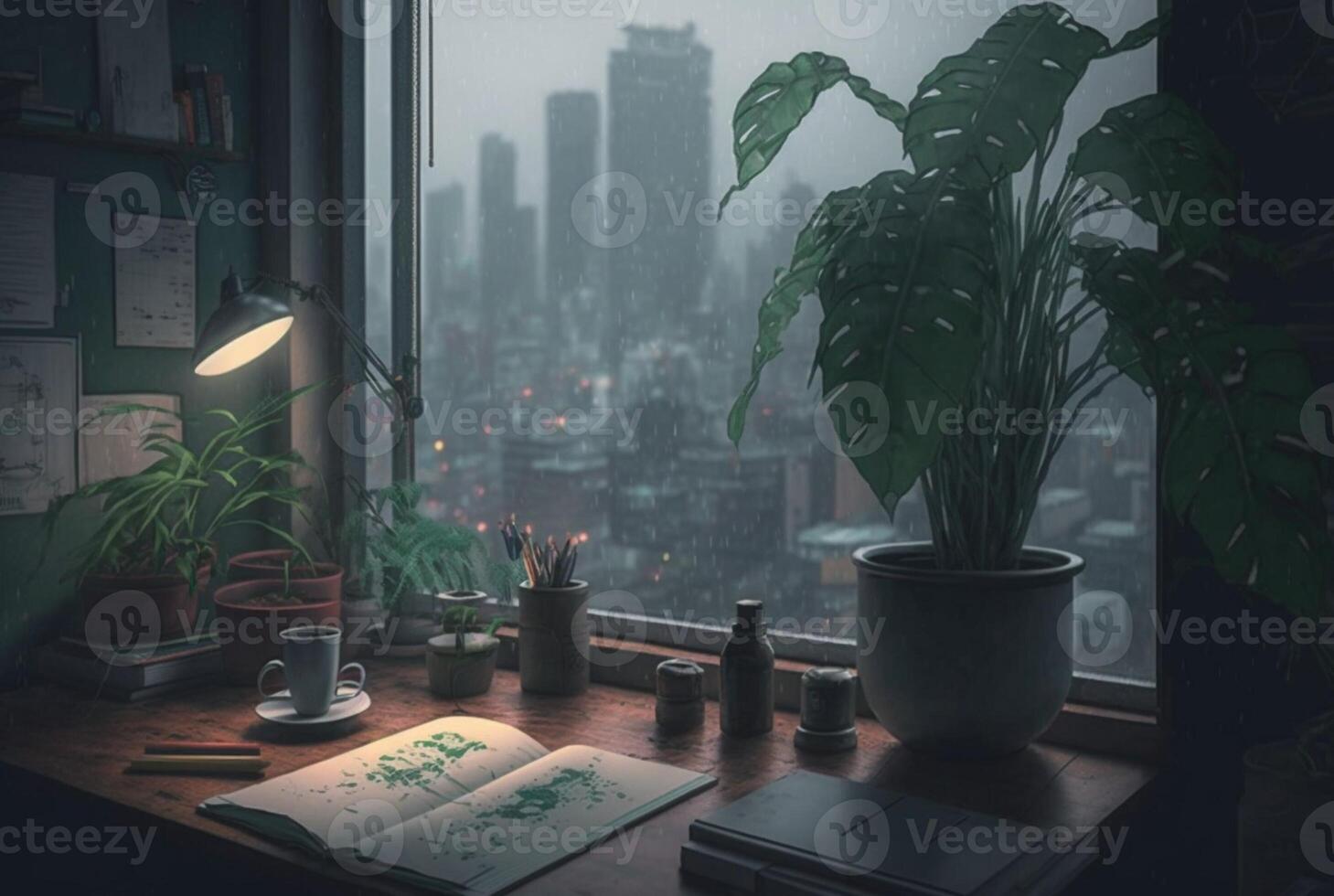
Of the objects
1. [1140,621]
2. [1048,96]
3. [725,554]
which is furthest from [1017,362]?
[725,554]

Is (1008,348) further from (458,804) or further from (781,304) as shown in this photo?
(458,804)

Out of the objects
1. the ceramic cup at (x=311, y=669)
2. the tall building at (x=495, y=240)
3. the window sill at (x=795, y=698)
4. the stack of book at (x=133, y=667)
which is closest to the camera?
the window sill at (x=795, y=698)

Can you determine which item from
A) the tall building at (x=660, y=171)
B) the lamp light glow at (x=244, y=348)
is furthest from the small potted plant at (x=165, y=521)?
the tall building at (x=660, y=171)

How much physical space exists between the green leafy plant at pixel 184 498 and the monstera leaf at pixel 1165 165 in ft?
4.15

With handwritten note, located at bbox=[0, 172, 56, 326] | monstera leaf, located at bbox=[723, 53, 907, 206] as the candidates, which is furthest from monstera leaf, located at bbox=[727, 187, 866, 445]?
handwritten note, located at bbox=[0, 172, 56, 326]

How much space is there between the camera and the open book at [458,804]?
3.59 ft

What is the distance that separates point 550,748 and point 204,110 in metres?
1.20

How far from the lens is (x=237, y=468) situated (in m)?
2.02

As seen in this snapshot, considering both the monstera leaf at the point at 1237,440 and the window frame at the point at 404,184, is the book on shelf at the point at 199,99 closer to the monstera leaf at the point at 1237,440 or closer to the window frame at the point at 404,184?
the window frame at the point at 404,184

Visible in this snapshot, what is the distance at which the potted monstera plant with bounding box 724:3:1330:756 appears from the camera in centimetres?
105

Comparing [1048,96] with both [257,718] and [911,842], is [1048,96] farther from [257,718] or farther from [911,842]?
[257,718]

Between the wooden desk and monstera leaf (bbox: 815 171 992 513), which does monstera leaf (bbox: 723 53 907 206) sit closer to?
monstera leaf (bbox: 815 171 992 513)

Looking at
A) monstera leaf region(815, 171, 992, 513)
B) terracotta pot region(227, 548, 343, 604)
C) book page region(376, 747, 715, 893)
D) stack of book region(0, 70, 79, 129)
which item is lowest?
book page region(376, 747, 715, 893)

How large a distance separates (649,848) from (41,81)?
1.43 metres
